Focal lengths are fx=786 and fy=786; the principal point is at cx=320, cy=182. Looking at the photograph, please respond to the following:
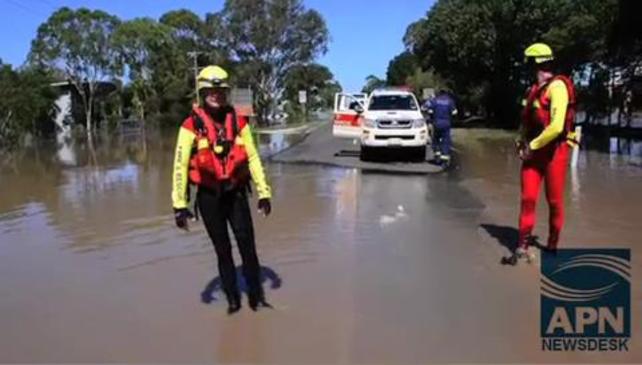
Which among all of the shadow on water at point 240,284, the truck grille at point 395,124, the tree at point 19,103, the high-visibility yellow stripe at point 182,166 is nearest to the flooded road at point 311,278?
the shadow on water at point 240,284

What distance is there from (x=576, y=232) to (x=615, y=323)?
350 cm

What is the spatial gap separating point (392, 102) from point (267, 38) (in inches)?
2098

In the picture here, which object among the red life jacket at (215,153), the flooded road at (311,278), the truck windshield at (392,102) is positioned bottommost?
the flooded road at (311,278)

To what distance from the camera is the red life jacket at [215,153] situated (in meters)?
5.80

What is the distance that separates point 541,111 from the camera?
7.18m

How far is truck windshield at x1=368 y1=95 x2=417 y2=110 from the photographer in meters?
19.8

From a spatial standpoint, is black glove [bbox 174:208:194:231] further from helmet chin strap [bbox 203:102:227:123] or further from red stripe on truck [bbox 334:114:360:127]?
red stripe on truck [bbox 334:114:360:127]

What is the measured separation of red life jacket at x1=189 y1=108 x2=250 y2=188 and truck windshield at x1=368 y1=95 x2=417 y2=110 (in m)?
14.1

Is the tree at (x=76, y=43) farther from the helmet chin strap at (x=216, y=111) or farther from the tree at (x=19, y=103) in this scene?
the helmet chin strap at (x=216, y=111)

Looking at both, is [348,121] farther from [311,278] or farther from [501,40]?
[501,40]

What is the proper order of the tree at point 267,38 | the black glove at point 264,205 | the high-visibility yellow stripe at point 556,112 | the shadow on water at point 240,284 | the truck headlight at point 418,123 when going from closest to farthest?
1. the black glove at point 264,205
2. the shadow on water at point 240,284
3. the high-visibility yellow stripe at point 556,112
4. the truck headlight at point 418,123
5. the tree at point 267,38

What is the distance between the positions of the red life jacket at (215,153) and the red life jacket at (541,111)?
290cm

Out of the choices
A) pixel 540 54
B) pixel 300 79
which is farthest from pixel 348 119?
pixel 300 79

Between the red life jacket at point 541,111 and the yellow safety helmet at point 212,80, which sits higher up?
the yellow safety helmet at point 212,80
